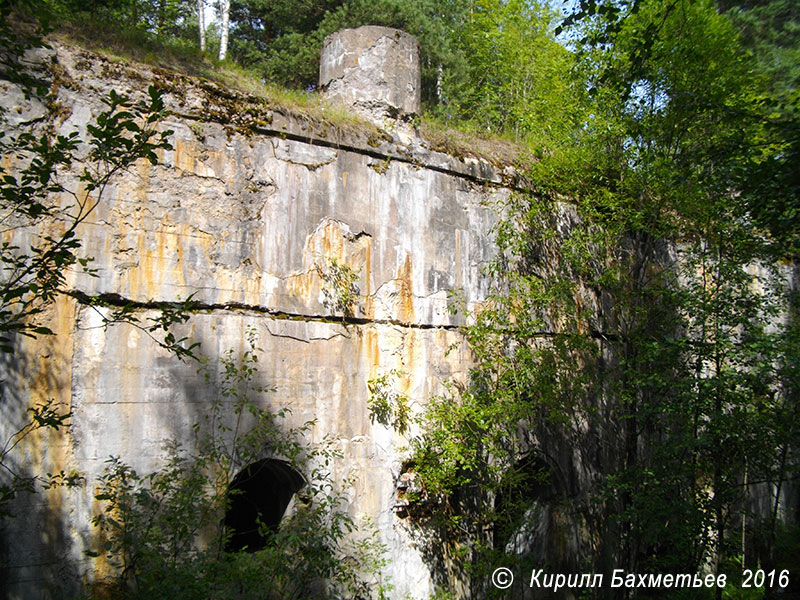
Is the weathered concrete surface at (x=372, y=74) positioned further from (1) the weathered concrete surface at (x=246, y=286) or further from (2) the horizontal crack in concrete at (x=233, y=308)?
(2) the horizontal crack in concrete at (x=233, y=308)

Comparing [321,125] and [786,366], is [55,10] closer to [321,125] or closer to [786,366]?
[321,125]

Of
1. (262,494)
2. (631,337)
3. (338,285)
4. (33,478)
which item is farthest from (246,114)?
(631,337)

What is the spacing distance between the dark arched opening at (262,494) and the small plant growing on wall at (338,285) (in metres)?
1.46

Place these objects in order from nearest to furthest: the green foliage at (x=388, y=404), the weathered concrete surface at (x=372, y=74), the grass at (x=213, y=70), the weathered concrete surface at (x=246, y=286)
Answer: the weathered concrete surface at (x=246, y=286), the grass at (x=213, y=70), the green foliage at (x=388, y=404), the weathered concrete surface at (x=372, y=74)

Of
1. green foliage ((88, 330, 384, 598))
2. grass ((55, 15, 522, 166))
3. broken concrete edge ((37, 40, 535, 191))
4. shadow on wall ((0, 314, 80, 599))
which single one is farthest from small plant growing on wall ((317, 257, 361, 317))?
shadow on wall ((0, 314, 80, 599))

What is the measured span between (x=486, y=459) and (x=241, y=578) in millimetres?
2822

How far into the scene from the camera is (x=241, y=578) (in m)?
4.18

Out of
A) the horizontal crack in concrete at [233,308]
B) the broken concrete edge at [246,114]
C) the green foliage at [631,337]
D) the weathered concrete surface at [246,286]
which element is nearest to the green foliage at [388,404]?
the weathered concrete surface at [246,286]

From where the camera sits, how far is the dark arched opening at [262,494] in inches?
203

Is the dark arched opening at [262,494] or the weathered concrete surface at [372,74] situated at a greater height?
the weathered concrete surface at [372,74]

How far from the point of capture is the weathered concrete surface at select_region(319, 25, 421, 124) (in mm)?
6406

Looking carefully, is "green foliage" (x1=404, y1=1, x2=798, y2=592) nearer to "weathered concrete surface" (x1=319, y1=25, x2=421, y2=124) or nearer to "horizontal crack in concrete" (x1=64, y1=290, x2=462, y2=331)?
"horizontal crack in concrete" (x1=64, y1=290, x2=462, y2=331)

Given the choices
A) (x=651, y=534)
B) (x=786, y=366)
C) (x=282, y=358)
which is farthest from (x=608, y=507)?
(x=282, y=358)

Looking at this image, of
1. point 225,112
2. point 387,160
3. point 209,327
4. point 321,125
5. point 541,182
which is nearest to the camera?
point 209,327
